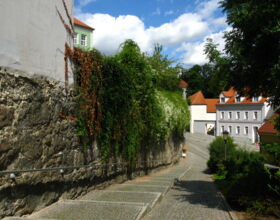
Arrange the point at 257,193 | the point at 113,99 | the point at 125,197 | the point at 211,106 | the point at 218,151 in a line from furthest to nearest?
the point at 211,106 < the point at 218,151 < the point at 113,99 < the point at 257,193 < the point at 125,197

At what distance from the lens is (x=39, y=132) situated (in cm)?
504

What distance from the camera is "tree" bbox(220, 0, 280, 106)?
17.5 ft

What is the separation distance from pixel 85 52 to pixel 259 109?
42814mm

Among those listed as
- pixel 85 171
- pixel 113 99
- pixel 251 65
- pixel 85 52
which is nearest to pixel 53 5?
pixel 85 52

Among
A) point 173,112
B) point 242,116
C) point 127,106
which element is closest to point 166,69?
point 173,112

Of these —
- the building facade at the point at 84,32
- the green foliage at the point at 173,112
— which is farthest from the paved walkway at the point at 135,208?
the building facade at the point at 84,32

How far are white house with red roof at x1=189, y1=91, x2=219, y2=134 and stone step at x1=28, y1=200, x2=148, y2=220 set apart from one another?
54.5 m

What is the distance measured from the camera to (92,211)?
4867 millimetres

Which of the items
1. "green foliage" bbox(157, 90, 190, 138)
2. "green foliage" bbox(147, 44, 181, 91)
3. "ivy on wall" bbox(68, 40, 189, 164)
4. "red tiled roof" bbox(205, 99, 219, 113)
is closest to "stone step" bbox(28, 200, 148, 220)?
"ivy on wall" bbox(68, 40, 189, 164)

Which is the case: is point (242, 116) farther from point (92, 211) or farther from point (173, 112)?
point (92, 211)

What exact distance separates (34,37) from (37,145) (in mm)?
1823

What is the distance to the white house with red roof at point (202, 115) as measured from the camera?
191ft

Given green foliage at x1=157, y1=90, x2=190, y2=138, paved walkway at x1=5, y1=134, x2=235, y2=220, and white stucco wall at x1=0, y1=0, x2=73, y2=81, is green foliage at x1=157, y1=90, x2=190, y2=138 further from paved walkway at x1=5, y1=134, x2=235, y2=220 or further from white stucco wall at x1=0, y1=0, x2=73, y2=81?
white stucco wall at x1=0, y1=0, x2=73, y2=81

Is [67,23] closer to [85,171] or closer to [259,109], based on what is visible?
[85,171]
